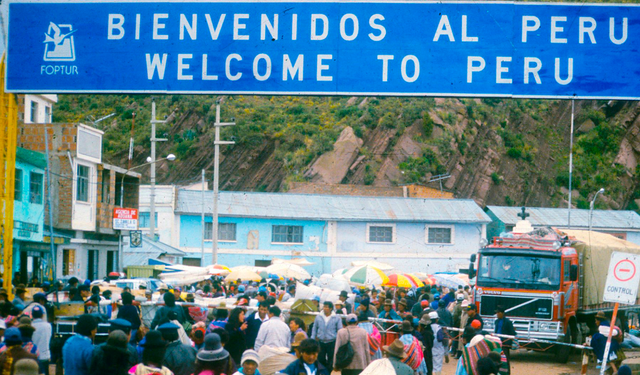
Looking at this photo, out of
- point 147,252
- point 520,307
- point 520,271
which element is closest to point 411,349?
point 520,307

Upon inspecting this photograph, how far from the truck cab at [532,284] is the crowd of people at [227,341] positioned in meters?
1.97

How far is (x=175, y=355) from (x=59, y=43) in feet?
15.6

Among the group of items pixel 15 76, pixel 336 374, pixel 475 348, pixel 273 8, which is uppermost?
pixel 273 8

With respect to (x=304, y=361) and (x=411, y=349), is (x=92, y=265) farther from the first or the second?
(x=304, y=361)

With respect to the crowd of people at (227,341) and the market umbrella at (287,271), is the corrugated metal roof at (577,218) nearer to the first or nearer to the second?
the market umbrella at (287,271)

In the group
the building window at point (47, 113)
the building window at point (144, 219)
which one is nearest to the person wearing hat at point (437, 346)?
the building window at point (47, 113)

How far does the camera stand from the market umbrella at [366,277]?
27.1 meters

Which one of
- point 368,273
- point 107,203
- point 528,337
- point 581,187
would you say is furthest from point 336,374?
point 581,187

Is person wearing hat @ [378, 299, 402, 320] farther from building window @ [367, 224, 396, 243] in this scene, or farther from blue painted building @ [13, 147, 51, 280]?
building window @ [367, 224, 396, 243]

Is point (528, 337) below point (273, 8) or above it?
below

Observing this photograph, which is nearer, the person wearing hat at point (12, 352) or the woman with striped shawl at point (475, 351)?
the person wearing hat at point (12, 352)

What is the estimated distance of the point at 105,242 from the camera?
127ft

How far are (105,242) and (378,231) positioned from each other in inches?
828

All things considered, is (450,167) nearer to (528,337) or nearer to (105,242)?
(105,242)
